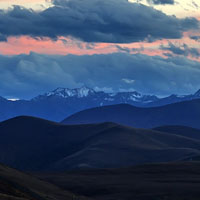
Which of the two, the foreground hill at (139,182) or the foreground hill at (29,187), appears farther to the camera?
the foreground hill at (139,182)

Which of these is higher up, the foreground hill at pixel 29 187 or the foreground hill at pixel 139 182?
the foreground hill at pixel 139 182

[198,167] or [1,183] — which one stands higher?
[198,167]

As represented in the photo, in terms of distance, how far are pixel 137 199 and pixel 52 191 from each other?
19.1 meters

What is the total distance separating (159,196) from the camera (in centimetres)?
12194

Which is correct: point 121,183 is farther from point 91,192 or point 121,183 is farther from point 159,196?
point 159,196

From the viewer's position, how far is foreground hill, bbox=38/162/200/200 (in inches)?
4938

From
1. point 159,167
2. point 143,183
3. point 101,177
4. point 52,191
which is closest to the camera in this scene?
point 52,191

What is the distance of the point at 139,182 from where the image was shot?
148 m

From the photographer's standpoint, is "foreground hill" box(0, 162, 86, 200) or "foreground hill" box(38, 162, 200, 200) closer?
"foreground hill" box(0, 162, 86, 200)

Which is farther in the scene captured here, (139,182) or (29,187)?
(139,182)

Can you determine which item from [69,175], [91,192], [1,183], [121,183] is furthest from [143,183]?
[1,183]

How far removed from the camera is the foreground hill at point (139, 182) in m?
125

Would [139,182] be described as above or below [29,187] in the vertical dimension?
above

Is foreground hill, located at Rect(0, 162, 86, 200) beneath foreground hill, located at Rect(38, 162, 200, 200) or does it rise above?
beneath
